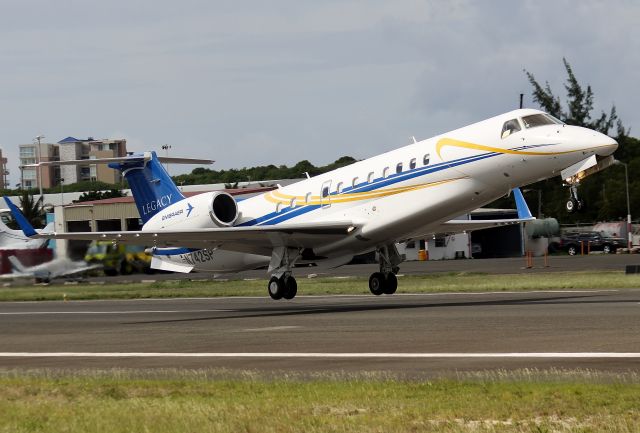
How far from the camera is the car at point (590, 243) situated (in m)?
76.1

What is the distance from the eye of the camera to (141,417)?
36.2ft

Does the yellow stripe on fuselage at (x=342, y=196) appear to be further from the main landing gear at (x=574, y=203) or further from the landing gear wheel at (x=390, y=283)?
the landing gear wheel at (x=390, y=283)

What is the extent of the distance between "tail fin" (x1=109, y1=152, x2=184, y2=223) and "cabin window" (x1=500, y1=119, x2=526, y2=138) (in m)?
12.0

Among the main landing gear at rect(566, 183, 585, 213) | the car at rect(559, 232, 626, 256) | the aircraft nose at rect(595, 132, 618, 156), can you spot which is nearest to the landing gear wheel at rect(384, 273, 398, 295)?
the main landing gear at rect(566, 183, 585, 213)

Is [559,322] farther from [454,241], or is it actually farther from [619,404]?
[454,241]

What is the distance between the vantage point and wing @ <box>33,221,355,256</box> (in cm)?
2859

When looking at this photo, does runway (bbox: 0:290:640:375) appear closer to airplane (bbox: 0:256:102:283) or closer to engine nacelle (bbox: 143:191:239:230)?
engine nacelle (bbox: 143:191:239:230)

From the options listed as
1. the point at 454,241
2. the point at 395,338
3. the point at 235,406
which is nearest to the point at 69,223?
the point at 454,241

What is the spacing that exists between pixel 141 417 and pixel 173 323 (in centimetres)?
1541

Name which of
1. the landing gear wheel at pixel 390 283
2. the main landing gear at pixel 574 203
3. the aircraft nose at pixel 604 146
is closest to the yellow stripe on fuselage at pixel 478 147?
the aircraft nose at pixel 604 146

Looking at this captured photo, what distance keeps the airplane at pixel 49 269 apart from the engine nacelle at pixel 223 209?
9.35 m

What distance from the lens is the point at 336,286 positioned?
138 ft

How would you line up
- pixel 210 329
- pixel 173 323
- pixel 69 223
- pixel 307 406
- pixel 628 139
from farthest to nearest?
pixel 628 139 → pixel 69 223 → pixel 173 323 → pixel 210 329 → pixel 307 406

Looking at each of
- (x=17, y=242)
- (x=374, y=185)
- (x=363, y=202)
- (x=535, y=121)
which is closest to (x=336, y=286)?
(x=363, y=202)
